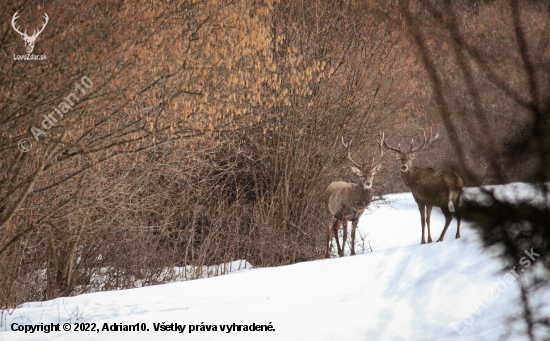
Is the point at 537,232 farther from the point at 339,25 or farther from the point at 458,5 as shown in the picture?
the point at 339,25

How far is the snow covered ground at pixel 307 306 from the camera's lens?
3277 millimetres

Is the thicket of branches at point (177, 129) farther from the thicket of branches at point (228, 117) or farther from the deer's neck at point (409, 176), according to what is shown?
the deer's neck at point (409, 176)

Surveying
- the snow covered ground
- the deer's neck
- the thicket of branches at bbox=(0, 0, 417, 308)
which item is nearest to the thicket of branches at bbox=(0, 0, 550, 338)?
the thicket of branches at bbox=(0, 0, 417, 308)

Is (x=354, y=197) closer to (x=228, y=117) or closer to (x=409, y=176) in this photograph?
(x=409, y=176)

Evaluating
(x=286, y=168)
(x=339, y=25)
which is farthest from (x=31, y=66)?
(x=339, y=25)

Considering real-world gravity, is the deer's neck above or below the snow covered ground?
above

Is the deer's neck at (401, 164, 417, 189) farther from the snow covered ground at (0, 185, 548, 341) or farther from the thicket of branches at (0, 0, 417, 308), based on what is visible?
the thicket of branches at (0, 0, 417, 308)

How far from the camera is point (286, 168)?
33.2ft

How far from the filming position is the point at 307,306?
4.82 m

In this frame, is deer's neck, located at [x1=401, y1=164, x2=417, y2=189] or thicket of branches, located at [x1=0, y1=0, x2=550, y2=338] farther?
deer's neck, located at [x1=401, y1=164, x2=417, y2=189]

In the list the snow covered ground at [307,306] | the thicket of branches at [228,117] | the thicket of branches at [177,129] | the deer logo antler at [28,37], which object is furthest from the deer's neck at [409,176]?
the deer logo antler at [28,37]

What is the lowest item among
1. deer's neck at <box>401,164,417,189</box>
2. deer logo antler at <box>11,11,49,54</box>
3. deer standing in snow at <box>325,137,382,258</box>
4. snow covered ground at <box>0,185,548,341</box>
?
snow covered ground at <box>0,185,548,341</box>

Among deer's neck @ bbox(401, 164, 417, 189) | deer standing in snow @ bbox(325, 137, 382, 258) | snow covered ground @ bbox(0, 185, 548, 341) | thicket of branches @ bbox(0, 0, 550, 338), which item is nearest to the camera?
thicket of branches @ bbox(0, 0, 550, 338)

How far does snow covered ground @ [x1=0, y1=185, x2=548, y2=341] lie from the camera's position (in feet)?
10.8
